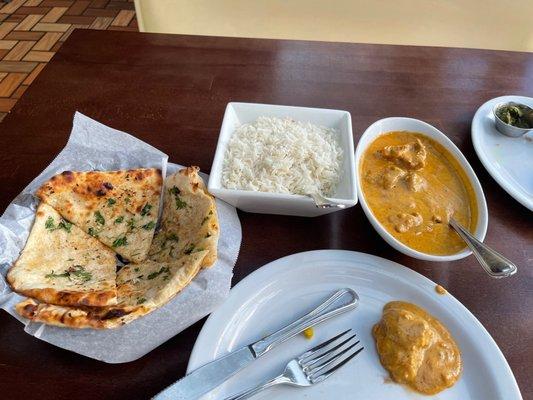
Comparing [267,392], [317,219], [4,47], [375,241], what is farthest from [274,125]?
[4,47]

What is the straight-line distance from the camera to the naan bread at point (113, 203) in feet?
3.85

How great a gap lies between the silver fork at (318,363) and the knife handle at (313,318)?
0.18 ft

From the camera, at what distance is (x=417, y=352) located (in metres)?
0.93

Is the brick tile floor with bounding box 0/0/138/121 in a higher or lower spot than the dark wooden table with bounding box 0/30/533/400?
lower

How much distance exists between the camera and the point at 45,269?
1.05 meters

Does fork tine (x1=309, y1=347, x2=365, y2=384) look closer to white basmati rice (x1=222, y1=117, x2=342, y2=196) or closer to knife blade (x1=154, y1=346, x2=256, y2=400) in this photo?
knife blade (x1=154, y1=346, x2=256, y2=400)

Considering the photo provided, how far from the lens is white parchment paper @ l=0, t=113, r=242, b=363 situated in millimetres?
924

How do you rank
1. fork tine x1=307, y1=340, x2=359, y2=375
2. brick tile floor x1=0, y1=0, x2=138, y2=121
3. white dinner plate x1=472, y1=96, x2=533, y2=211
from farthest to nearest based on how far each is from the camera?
brick tile floor x1=0, y1=0, x2=138, y2=121 → white dinner plate x1=472, y1=96, x2=533, y2=211 → fork tine x1=307, y1=340, x2=359, y2=375

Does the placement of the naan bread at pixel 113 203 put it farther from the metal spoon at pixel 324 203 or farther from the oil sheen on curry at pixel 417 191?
the oil sheen on curry at pixel 417 191

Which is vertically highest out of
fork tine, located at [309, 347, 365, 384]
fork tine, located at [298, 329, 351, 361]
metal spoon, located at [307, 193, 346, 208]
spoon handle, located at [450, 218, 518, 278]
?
metal spoon, located at [307, 193, 346, 208]

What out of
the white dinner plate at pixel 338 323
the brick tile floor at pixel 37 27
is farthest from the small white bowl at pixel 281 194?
the brick tile floor at pixel 37 27

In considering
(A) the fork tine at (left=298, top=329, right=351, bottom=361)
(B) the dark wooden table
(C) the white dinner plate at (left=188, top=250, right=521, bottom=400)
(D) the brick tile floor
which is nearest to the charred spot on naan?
(B) the dark wooden table

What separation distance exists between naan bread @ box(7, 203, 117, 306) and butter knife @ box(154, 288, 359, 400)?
0.29 meters

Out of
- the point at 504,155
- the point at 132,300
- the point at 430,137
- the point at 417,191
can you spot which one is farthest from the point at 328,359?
the point at 504,155
